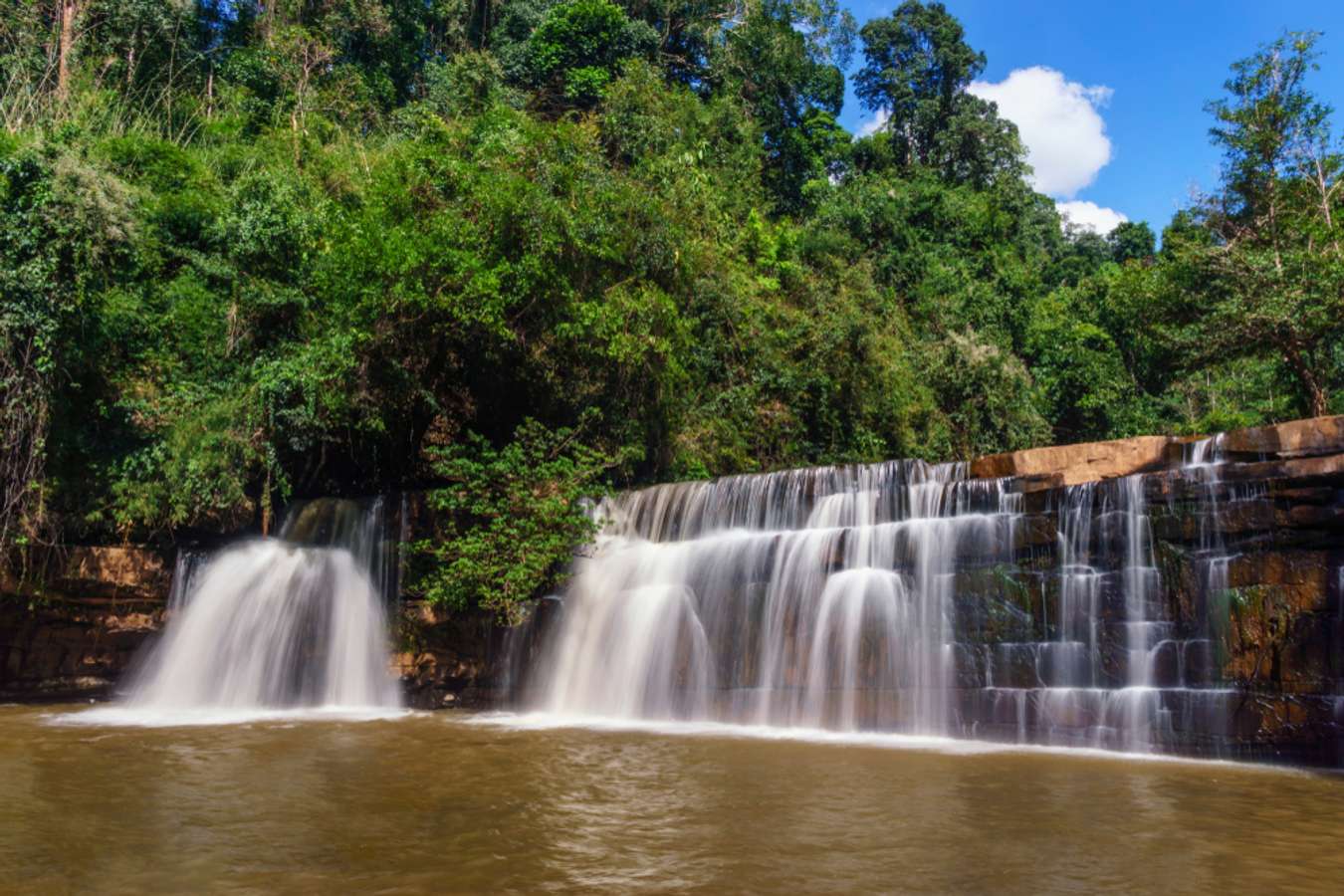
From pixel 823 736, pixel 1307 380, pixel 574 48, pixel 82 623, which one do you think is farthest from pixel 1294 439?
pixel 574 48

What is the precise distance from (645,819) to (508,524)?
7910mm

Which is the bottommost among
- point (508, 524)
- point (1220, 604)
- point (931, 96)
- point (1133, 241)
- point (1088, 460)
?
point (1220, 604)

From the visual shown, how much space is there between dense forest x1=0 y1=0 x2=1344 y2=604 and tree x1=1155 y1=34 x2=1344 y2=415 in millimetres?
77

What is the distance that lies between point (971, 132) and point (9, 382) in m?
38.2

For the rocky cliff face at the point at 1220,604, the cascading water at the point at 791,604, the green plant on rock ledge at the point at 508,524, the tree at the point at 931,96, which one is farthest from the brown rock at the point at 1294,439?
the tree at the point at 931,96

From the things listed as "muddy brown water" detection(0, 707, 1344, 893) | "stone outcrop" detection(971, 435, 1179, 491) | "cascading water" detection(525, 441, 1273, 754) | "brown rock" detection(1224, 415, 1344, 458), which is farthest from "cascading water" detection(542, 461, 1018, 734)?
"brown rock" detection(1224, 415, 1344, 458)

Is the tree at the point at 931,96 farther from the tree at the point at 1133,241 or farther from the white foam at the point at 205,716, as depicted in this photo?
the white foam at the point at 205,716

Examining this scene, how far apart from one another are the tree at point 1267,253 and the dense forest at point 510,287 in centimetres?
8

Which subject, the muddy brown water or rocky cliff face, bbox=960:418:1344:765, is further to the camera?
rocky cliff face, bbox=960:418:1344:765

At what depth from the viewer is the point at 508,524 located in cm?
1344

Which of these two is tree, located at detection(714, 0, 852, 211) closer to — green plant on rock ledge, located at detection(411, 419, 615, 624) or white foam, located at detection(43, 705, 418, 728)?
green plant on rock ledge, located at detection(411, 419, 615, 624)

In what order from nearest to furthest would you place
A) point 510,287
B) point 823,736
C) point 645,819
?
1. point 645,819
2. point 823,736
3. point 510,287

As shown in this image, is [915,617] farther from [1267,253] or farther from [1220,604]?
[1267,253]

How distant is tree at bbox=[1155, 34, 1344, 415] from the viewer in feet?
58.5
